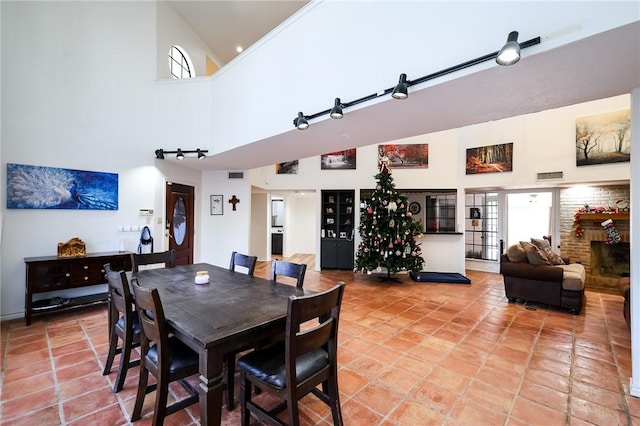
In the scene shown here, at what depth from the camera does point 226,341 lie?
1316 millimetres

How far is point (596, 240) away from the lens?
503 centimetres

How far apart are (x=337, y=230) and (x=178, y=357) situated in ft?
17.6

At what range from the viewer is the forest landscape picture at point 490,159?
18.4 ft

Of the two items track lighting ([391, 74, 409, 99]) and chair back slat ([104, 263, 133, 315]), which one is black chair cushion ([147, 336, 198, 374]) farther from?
track lighting ([391, 74, 409, 99])

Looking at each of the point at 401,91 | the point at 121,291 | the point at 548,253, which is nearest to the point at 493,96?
the point at 401,91

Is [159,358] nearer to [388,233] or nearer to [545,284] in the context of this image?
[388,233]

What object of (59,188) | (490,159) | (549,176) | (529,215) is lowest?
(529,215)

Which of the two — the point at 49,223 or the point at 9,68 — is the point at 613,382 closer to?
the point at 49,223

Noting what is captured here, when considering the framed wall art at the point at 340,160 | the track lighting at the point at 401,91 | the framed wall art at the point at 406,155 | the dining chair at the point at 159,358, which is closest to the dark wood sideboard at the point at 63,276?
the dining chair at the point at 159,358

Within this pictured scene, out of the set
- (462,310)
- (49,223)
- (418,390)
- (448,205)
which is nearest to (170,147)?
(49,223)

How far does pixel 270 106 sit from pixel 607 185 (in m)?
6.14

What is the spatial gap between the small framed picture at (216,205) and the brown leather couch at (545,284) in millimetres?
5180

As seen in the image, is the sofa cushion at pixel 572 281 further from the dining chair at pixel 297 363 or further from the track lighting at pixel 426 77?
the dining chair at pixel 297 363

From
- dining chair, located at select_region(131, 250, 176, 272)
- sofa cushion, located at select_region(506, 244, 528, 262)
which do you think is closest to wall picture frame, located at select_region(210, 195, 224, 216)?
dining chair, located at select_region(131, 250, 176, 272)
